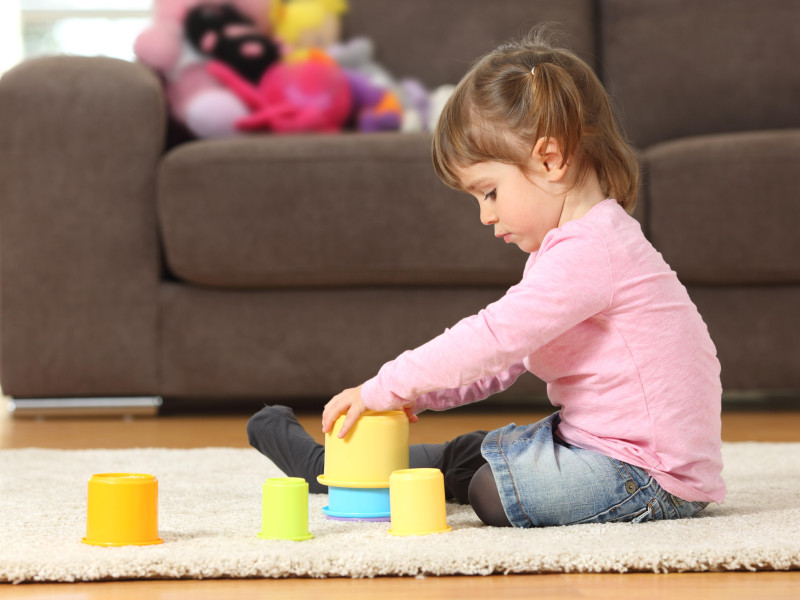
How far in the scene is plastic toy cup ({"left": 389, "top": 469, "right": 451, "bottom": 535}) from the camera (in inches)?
35.4

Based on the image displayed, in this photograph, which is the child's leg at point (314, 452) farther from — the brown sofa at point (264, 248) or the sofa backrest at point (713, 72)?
the sofa backrest at point (713, 72)

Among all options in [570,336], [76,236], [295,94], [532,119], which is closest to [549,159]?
[532,119]

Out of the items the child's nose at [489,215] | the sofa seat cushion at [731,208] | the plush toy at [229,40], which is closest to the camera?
the child's nose at [489,215]

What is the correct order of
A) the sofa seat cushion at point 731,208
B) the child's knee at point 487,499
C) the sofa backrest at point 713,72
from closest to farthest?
the child's knee at point 487,499, the sofa seat cushion at point 731,208, the sofa backrest at point 713,72

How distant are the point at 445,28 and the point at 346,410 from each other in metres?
1.58

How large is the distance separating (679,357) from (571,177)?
21 centimetres

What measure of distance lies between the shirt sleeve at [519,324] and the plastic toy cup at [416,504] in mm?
103

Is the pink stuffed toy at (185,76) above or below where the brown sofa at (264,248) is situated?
above

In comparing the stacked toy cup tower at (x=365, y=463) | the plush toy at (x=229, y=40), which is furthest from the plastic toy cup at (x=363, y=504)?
the plush toy at (x=229, y=40)

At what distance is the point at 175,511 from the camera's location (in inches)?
40.8

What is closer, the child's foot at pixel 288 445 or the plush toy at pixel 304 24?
the child's foot at pixel 288 445

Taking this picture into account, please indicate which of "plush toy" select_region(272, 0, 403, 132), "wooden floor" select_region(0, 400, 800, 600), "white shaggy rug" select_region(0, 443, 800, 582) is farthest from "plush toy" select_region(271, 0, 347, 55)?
"wooden floor" select_region(0, 400, 800, 600)

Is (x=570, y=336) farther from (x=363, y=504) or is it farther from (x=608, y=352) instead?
(x=363, y=504)

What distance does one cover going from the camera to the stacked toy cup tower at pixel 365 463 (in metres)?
0.98
